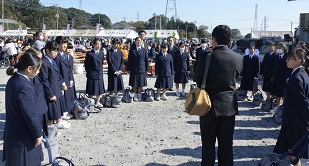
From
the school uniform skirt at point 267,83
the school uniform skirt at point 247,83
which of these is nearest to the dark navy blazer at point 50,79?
the school uniform skirt at point 267,83

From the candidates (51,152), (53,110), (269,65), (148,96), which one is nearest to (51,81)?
(53,110)

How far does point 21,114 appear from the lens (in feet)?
10.9

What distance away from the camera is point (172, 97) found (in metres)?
10.5

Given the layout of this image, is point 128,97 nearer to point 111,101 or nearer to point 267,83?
point 111,101

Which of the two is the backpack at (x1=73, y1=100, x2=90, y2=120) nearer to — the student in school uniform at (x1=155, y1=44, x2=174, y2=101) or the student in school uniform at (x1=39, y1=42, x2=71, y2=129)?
the student in school uniform at (x1=39, y1=42, x2=71, y2=129)

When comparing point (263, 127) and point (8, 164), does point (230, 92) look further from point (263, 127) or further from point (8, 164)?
point (263, 127)

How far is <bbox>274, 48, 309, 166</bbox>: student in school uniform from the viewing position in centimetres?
390

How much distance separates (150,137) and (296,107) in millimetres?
3024

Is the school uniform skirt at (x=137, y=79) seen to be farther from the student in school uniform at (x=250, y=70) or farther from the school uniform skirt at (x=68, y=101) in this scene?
the student in school uniform at (x=250, y=70)

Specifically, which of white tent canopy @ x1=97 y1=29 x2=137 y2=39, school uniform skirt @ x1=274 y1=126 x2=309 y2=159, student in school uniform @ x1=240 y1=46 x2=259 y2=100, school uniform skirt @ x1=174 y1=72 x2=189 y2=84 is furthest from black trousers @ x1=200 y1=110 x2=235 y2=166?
white tent canopy @ x1=97 y1=29 x2=137 y2=39

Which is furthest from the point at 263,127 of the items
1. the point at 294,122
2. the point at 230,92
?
the point at 230,92

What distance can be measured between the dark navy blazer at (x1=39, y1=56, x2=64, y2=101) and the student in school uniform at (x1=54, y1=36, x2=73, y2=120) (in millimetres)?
603

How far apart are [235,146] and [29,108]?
3.84 metres

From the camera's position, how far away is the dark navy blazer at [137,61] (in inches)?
374
